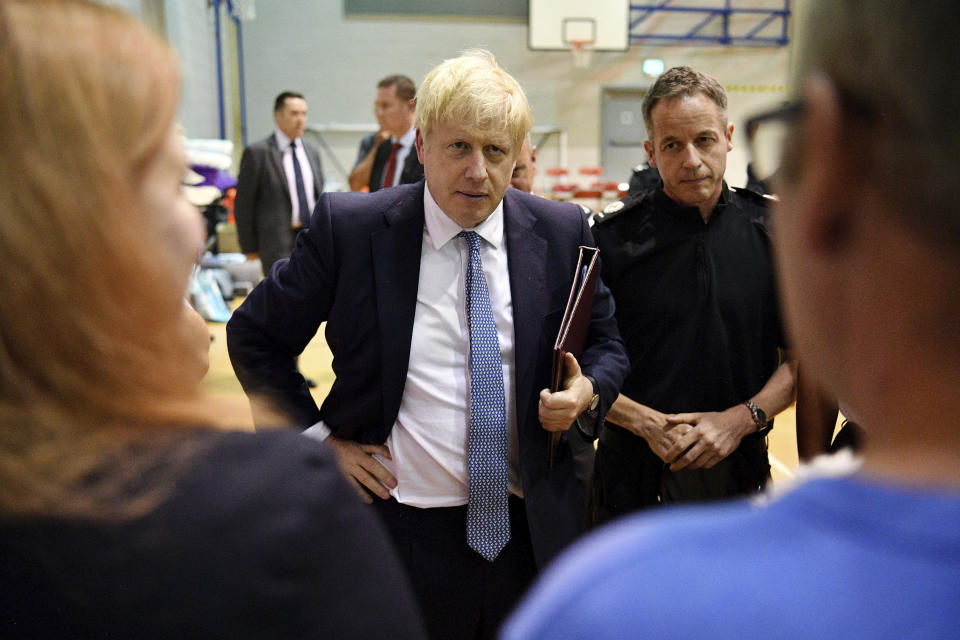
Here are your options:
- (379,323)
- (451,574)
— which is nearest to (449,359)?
(379,323)

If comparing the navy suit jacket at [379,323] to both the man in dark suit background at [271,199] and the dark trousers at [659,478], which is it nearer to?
the dark trousers at [659,478]

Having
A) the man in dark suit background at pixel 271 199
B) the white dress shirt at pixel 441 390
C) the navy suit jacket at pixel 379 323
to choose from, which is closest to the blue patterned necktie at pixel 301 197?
the man in dark suit background at pixel 271 199

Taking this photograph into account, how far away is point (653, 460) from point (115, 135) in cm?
187

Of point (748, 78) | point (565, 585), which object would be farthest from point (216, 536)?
point (748, 78)

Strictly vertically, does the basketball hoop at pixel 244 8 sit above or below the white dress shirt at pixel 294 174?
above

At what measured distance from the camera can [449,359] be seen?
180 cm

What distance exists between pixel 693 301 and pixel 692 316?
0.04 meters

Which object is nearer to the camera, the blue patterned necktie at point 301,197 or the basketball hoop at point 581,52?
the blue patterned necktie at point 301,197

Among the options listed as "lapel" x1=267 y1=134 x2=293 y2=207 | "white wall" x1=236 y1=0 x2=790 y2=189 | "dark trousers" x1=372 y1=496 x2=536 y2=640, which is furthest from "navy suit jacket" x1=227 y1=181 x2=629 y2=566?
"white wall" x1=236 y1=0 x2=790 y2=189

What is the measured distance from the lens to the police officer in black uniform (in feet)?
7.18

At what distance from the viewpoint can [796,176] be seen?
49cm

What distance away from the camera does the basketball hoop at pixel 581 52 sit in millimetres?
13195

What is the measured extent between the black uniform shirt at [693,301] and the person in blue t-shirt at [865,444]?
175 centimetres

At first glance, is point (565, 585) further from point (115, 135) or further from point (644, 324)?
point (644, 324)
